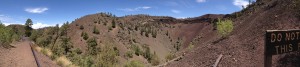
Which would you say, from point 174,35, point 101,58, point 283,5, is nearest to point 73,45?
point 101,58

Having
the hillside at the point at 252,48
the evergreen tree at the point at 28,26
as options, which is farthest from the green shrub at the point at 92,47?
the evergreen tree at the point at 28,26

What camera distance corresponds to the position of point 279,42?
920cm

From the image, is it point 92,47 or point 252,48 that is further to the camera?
point 92,47

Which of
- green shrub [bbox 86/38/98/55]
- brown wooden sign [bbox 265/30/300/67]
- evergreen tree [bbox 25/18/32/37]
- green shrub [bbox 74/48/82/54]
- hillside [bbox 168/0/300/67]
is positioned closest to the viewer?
brown wooden sign [bbox 265/30/300/67]

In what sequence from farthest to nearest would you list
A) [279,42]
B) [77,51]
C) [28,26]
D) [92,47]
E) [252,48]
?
[28,26] → [92,47] → [77,51] → [252,48] → [279,42]

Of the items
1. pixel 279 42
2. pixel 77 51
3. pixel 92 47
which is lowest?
pixel 77 51

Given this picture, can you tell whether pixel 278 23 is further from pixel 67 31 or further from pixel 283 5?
pixel 67 31

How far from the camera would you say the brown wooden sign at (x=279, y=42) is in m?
8.91

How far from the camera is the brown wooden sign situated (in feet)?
29.2

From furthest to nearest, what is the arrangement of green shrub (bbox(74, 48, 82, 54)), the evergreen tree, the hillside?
1. the evergreen tree
2. green shrub (bbox(74, 48, 82, 54))
3. the hillside

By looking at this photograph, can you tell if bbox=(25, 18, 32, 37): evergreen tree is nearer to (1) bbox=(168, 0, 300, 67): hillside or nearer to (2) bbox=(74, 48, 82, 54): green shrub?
(2) bbox=(74, 48, 82, 54): green shrub

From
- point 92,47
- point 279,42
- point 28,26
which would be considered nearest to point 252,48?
point 279,42

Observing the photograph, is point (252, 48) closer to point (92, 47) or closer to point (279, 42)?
point (279, 42)

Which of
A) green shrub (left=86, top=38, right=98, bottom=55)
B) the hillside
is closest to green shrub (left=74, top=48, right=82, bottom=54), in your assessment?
green shrub (left=86, top=38, right=98, bottom=55)
